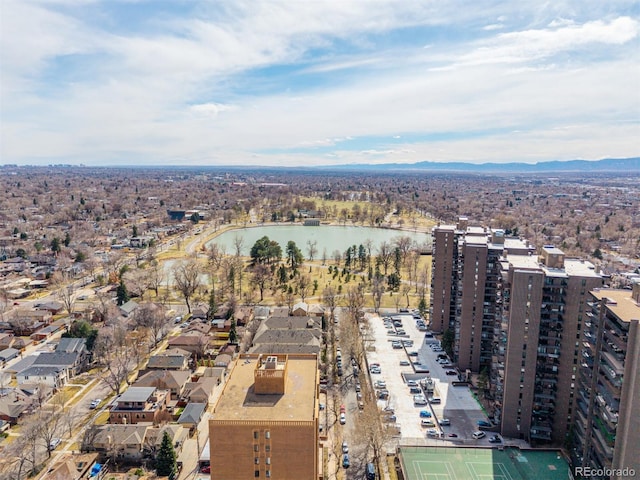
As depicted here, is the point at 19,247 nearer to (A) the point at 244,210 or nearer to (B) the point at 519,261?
(A) the point at 244,210

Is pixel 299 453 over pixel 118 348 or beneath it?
over

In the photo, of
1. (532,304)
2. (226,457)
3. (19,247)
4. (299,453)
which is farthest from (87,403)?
(19,247)

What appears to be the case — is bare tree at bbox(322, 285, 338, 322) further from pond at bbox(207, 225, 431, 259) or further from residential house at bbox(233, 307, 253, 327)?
pond at bbox(207, 225, 431, 259)

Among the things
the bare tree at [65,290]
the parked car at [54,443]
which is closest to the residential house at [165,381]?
the parked car at [54,443]

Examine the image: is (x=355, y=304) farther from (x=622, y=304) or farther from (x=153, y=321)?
(x=622, y=304)

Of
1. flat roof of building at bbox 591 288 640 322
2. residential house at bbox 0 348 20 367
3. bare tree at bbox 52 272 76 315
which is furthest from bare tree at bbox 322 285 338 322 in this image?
residential house at bbox 0 348 20 367

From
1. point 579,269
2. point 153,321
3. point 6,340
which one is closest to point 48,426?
point 153,321

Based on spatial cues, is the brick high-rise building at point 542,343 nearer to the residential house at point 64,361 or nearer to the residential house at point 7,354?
the residential house at point 64,361
